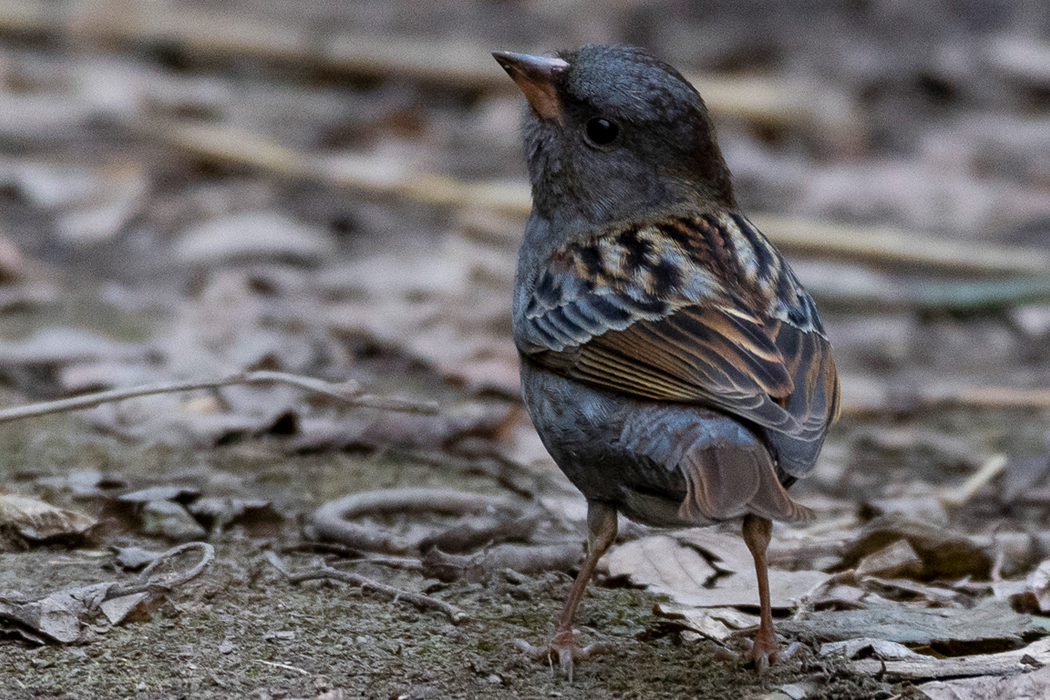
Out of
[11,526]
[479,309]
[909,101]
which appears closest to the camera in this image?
[11,526]

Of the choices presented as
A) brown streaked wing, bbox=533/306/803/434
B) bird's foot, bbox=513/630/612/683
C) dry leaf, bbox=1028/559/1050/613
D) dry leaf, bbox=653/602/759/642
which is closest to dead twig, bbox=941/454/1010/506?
dry leaf, bbox=1028/559/1050/613

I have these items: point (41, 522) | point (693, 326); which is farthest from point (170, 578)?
point (693, 326)

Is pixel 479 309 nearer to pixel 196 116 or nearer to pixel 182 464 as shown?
pixel 182 464

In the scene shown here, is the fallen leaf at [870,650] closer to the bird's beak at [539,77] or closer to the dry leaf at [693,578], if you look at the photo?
the dry leaf at [693,578]

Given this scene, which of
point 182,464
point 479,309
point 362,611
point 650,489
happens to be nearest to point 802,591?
point 650,489

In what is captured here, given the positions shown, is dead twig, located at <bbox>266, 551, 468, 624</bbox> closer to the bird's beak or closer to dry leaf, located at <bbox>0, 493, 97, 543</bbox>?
dry leaf, located at <bbox>0, 493, 97, 543</bbox>

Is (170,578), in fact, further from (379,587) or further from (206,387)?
(206,387)
